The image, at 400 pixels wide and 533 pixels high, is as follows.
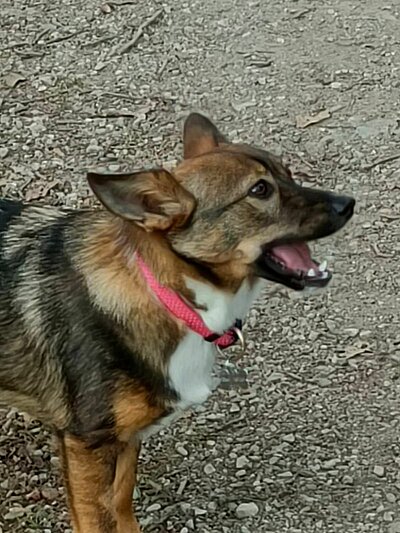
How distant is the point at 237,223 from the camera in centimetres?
402

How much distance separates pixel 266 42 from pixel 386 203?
1813 millimetres

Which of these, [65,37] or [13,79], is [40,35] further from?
[13,79]

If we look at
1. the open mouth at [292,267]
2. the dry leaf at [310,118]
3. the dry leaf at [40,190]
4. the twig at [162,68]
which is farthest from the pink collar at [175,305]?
the twig at [162,68]

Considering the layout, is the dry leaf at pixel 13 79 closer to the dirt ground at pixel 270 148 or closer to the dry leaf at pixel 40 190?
the dirt ground at pixel 270 148

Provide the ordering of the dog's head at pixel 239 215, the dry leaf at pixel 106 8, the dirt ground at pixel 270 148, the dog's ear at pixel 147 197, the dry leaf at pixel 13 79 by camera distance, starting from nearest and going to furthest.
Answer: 1. the dog's ear at pixel 147 197
2. the dog's head at pixel 239 215
3. the dirt ground at pixel 270 148
4. the dry leaf at pixel 13 79
5. the dry leaf at pixel 106 8

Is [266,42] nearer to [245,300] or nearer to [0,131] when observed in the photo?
[0,131]

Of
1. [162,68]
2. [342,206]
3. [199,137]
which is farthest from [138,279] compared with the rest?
[162,68]

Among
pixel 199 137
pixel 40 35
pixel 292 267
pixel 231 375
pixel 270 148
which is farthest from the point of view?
pixel 40 35

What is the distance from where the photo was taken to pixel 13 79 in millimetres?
7484

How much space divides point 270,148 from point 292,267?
274cm

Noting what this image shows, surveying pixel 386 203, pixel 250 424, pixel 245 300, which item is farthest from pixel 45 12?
pixel 245 300

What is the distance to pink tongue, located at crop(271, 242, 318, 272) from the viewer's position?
163 inches

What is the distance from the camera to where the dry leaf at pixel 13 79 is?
745cm

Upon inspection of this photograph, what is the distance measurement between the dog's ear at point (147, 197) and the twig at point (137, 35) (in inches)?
155
